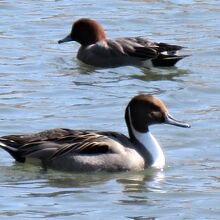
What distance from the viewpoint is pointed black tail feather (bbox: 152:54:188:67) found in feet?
60.2

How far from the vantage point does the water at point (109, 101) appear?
11.9 meters

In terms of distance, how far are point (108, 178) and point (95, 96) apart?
3.71 m

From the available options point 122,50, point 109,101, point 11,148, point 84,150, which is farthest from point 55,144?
point 122,50

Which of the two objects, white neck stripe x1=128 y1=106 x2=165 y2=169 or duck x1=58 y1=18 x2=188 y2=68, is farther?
duck x1=58 y1=18 x2=188 y2=68

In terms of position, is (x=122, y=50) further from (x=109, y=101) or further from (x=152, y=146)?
(x=152, y=146)

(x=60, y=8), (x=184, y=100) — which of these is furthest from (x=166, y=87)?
(x=60, y=8)

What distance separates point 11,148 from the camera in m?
13.1

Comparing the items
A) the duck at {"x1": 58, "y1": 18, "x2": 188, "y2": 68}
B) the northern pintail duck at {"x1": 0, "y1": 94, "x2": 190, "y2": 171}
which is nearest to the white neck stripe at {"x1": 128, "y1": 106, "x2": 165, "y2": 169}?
the northern pintail duck at {"x1": 0, "y1": 94, "x2": 190, "y2": 171}

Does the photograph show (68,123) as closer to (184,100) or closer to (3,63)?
(184,100)

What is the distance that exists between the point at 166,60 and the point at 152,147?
5185mm

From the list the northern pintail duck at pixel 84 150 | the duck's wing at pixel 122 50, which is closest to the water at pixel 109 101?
the northern pintail duck at pixel 84 150

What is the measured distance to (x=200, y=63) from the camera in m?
18.6

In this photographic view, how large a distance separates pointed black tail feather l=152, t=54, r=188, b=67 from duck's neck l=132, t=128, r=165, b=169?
484cm

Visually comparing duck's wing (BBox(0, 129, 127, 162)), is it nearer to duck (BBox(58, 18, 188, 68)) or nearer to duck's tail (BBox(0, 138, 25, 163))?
duck's tail (BBox(0, 138, 25, 163))
